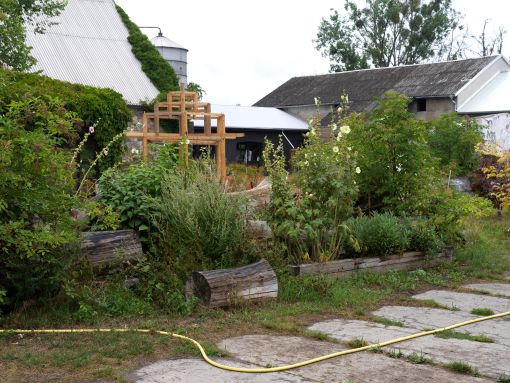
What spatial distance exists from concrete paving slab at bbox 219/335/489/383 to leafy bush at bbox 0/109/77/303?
168 centimetres

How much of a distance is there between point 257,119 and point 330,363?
30.2 m

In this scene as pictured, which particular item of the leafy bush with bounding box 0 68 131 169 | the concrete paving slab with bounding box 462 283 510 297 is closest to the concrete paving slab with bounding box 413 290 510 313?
the concrete paving slab with bounding box 462 283 510 297

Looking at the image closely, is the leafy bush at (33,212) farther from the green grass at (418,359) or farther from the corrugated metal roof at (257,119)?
the corrugated metal roof at (257,119)

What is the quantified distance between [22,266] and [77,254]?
548 mm

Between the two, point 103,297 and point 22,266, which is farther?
point 103,297

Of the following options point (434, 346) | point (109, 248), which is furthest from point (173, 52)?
point (434, 346)

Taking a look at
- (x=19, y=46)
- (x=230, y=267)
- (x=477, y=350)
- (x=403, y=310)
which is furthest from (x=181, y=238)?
(x=19, y=46)

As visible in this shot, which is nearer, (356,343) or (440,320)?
(356,343)

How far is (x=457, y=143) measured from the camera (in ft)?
57.4

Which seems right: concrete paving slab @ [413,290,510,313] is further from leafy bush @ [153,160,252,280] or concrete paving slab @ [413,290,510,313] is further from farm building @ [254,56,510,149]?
farm building @ [254,56,510,149]

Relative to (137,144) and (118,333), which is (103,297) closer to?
(118,333)

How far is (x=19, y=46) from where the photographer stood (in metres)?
15.7

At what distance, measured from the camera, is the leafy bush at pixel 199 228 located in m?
6.75

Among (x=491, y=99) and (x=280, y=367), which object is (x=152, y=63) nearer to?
(x=491, y=99)
